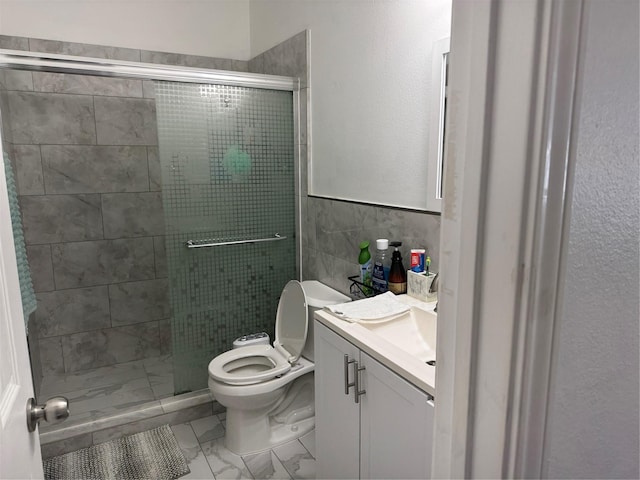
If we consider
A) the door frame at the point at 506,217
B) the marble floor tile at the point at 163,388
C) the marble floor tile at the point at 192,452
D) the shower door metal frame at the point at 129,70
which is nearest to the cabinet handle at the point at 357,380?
the door frame at the point at 506,217

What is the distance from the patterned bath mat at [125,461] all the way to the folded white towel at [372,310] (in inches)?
46.3

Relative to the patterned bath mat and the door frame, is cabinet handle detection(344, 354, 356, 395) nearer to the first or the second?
the door frame

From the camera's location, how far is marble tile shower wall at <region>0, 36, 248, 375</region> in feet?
8.64

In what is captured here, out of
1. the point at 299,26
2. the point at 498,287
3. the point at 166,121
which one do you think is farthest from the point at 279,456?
the point at 299,26

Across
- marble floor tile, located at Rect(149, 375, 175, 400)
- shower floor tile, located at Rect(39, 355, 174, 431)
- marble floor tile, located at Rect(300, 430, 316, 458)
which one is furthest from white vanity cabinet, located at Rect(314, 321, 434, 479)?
shower floor tile, located at Rect(39, 355, 174, 431)

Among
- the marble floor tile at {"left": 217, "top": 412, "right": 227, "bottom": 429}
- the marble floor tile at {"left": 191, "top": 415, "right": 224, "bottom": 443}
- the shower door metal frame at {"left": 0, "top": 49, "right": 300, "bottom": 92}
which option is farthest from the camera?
the marble floor tile at {"left": 217, "top": 412, "right": 227, "bottom": 429}

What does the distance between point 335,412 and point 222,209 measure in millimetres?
1334

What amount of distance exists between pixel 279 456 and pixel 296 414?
0.82 ft

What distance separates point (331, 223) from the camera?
2.35m

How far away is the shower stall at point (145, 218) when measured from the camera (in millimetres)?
2371

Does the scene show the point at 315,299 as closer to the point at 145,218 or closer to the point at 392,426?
the point at 392,426

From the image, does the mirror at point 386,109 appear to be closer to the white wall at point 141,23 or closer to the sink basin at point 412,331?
the sink basin at point 412,331

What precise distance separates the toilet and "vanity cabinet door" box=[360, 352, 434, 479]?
2.47 ft

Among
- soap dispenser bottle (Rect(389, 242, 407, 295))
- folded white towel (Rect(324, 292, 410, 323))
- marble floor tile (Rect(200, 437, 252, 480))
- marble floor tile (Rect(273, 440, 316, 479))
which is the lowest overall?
marble floor tile (Rect(200, 437, 252, 480))
